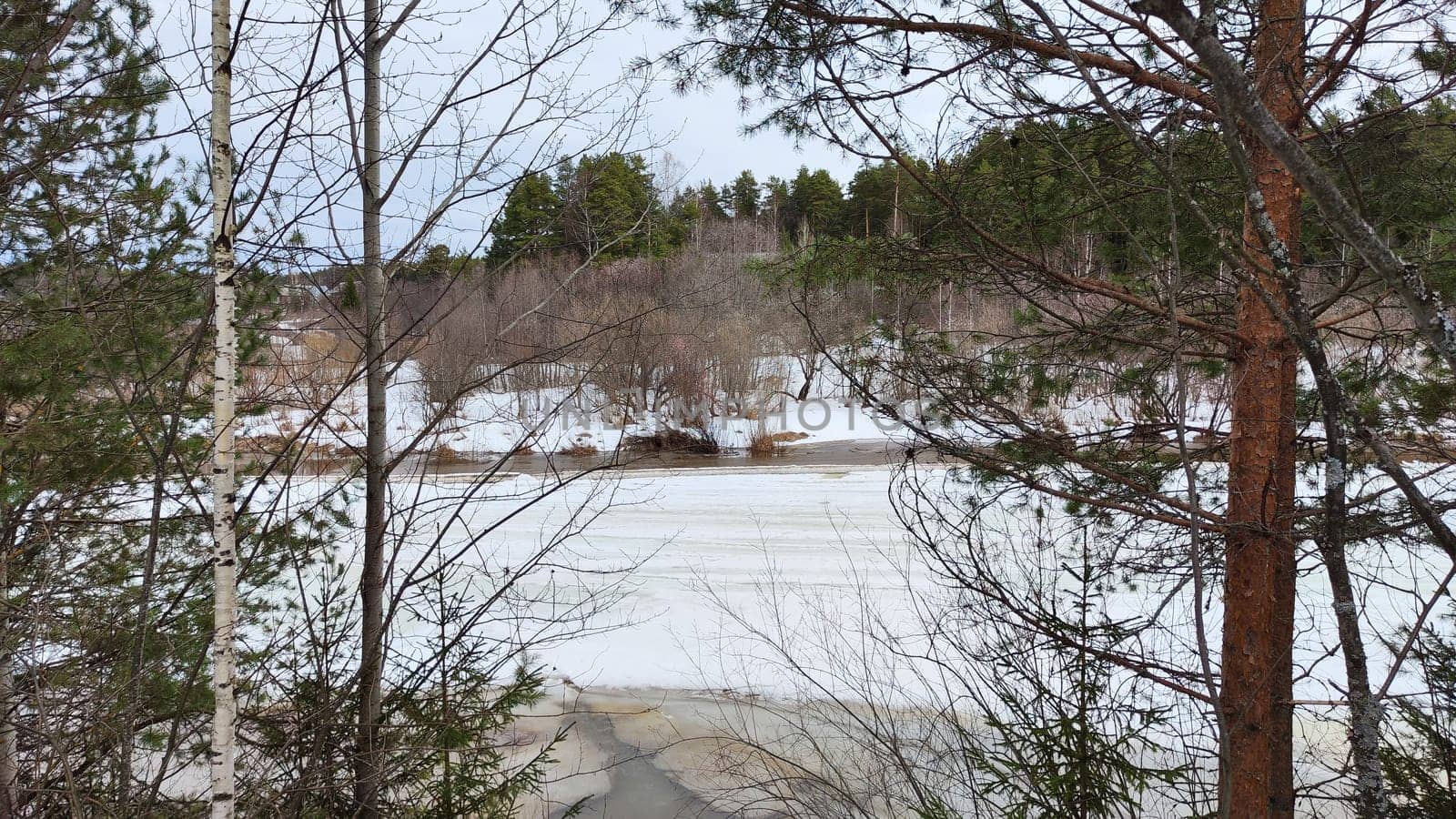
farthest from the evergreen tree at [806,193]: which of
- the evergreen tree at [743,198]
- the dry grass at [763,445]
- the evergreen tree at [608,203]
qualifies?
the evergreen tree at [608,203]

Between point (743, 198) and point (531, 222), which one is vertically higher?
point (743, 198)

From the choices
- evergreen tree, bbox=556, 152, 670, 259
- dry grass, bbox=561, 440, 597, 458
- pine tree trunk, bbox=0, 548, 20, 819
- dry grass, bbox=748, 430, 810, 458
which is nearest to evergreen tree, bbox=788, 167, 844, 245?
dry grass, bbox=748, 430, 810, 458

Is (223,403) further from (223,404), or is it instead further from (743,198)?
(743,198)

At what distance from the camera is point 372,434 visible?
3.69 metres

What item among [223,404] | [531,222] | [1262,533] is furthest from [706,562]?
[223,404]

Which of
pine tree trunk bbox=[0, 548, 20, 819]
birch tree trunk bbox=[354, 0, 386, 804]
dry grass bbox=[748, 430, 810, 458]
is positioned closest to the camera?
pine tree trunk bbox=[0, 548, 20, 819]

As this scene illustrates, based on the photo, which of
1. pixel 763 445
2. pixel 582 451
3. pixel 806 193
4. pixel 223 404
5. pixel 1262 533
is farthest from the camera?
pixel 806 193

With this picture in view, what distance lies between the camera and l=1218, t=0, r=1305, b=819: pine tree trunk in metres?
3.27

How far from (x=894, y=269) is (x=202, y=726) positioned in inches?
148

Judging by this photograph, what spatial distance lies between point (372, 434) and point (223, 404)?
1.50 metres

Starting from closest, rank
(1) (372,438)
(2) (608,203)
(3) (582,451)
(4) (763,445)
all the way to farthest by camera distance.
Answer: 1. (1) (372,438)
2. (2) (608,203)
3. (3) (582,451)
4. (4) (763,445)

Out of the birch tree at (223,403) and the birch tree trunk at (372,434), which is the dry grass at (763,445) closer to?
the birch tree trunk at (372,434)

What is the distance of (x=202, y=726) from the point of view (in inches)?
138

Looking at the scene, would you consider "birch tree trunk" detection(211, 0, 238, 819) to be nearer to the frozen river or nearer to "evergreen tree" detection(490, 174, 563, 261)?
"evergreen tree" detection(490, 174, 563, 261)
